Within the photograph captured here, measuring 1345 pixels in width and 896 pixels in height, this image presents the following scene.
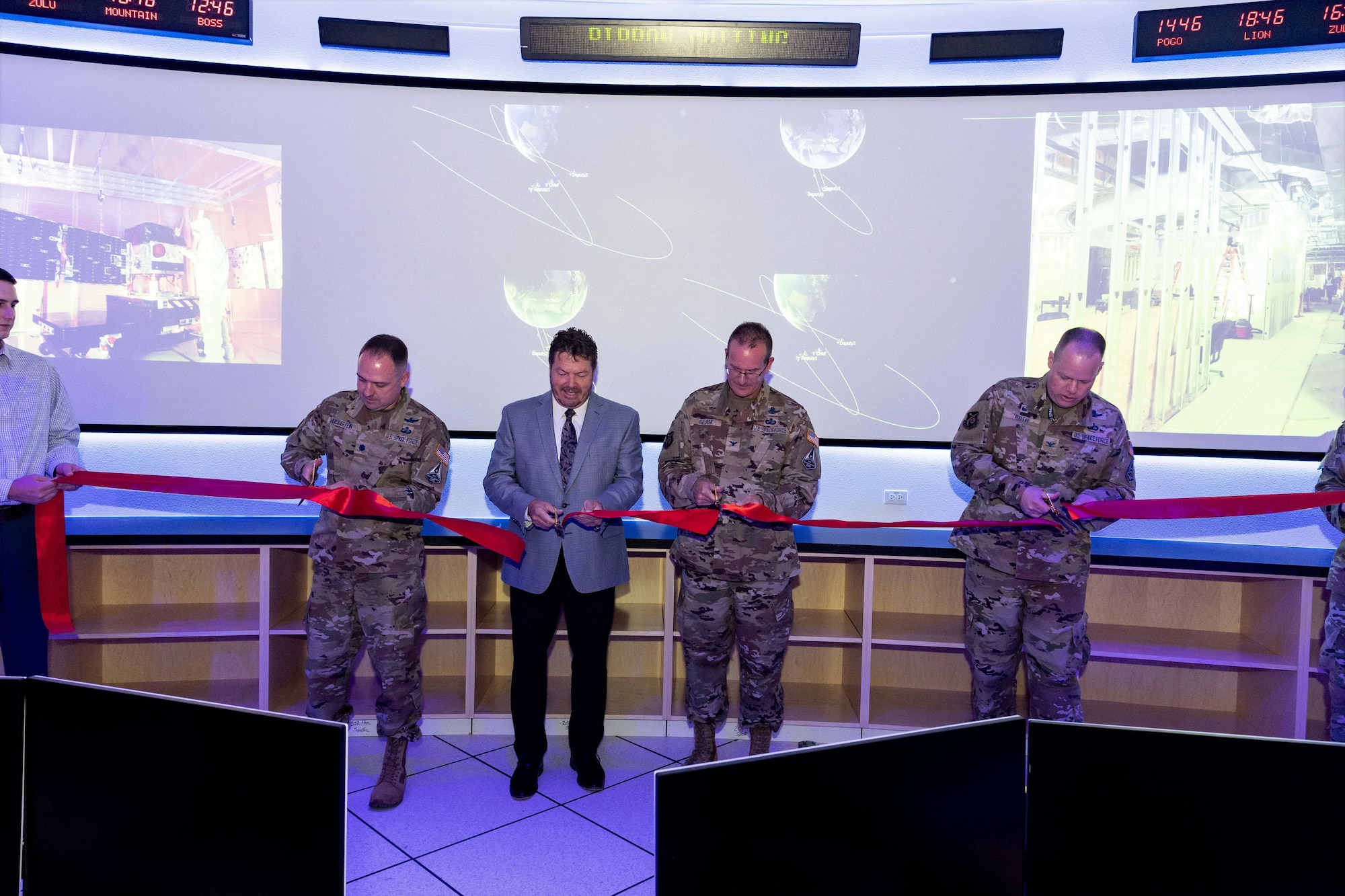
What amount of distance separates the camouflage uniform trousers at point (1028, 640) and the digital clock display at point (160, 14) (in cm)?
416

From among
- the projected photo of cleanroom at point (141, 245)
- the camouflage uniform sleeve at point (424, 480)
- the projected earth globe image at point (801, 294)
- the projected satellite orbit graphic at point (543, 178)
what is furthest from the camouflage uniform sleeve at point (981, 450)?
the projected photo of cleanroom at point (141, 245)

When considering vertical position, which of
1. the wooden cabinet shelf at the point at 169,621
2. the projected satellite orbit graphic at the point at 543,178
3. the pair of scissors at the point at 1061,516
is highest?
the projected satellite orbit graphic at the point at 543,178

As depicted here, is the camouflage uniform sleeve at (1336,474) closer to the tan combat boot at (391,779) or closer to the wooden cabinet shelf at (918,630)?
the wooden cabinet shelf at (918,630)

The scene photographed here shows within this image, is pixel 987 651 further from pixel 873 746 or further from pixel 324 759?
pixel 324 759

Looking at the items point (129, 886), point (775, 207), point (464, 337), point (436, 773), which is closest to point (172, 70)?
point (464, 337)

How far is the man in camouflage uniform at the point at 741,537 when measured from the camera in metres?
3.09

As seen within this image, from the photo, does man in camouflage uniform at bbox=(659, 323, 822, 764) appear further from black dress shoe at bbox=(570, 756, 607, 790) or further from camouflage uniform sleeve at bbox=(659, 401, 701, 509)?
black dress shoe at bbox=(570, 756, 607, 790)

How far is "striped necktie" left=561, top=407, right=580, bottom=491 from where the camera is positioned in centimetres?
308

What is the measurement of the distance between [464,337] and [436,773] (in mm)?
2071

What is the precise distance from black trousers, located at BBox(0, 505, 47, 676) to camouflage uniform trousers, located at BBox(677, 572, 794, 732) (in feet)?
8.07

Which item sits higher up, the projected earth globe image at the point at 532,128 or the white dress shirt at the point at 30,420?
the projected earth globe image at the point at 532,128

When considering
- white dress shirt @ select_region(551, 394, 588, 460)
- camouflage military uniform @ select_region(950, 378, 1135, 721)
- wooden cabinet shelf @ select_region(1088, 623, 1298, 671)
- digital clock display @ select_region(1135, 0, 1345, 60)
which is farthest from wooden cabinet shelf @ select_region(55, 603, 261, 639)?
digital clock display @ select_region(1135, 0, 1345, 60)

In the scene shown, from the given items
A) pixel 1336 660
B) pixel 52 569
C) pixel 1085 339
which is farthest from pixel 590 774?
pixel 1336 660

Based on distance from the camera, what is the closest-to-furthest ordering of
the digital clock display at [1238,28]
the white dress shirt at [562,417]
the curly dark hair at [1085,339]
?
the curly dark hair at [1085,339] < the white dress shirt at [562,417] < the digital clock display at [1238,28]
